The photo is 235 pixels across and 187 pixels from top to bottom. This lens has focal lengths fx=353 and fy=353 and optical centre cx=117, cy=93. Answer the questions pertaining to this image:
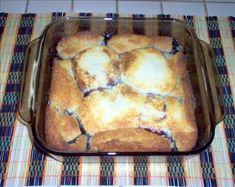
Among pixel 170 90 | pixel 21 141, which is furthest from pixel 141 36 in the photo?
pixel 21 141

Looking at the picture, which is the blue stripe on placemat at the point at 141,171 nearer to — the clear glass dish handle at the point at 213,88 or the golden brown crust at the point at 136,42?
the clear glass dish handle at the point at 213,88

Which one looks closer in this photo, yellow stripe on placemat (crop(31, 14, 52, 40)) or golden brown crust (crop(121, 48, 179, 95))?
golden brown crust (crop(121, 48, 179, 95))

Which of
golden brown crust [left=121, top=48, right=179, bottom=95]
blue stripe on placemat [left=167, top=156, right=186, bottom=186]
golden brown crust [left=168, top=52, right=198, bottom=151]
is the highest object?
golden brown crust [left=121, top=48, right=179, bottom=95]

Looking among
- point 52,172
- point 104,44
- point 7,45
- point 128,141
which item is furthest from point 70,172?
point 7,45

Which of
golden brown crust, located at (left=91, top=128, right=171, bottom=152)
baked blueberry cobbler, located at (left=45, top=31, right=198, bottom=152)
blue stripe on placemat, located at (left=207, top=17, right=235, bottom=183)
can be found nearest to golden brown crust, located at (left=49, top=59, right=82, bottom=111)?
baked blueberry cobbler, located at (left=45, top=31, right=198, bottom=152)

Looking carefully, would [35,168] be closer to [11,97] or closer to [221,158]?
[11,97]

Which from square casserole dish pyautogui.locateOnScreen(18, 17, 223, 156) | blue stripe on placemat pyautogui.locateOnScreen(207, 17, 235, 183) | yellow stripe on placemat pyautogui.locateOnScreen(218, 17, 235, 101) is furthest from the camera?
yellow stripe on placemat pyautogui.locateOnScreen(218, 17, 235, 101)

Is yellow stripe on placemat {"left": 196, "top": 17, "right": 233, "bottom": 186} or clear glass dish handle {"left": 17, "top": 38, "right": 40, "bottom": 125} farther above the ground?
clear glass dish handle {"left": 17, "top": 38, "right": 40, "bottom": 125}

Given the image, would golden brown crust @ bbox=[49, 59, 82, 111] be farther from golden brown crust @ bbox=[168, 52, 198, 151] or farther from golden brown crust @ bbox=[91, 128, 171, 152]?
golden brown crust @ bbox=[168, 52, 198, 151]
